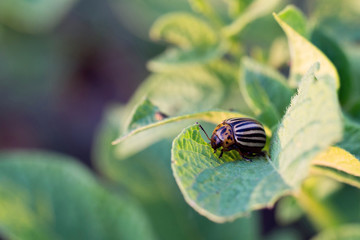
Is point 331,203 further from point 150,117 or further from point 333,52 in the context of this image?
point 150,117

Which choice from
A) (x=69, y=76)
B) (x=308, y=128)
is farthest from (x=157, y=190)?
(x=69, y=76)

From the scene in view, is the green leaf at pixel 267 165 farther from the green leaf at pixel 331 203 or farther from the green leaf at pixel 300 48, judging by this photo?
the green leaf at pixel 331 203

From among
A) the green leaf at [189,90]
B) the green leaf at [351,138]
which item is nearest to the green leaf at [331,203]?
the green leaf at [189,90]

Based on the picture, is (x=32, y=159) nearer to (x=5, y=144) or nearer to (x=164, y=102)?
(x=164, y=102)

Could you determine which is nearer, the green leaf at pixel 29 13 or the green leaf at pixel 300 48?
the green leaf at pixel 300 48

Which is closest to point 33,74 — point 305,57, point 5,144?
point 5,144

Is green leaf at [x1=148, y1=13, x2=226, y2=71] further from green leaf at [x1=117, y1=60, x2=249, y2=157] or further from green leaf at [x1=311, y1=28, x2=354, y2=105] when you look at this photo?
green leaf at [x1=311, y1=28, x2=354, y2=105]
